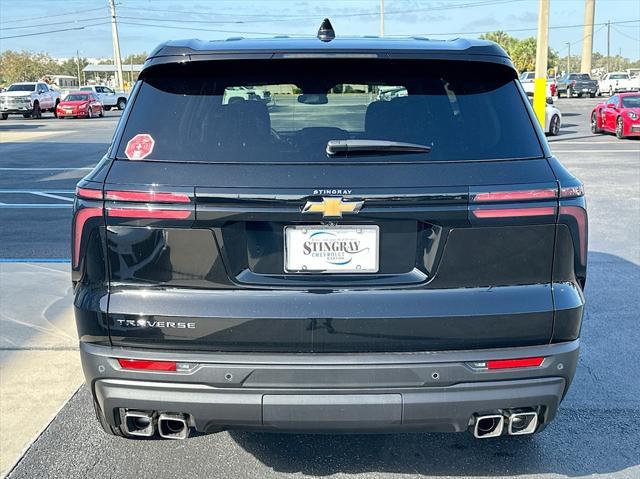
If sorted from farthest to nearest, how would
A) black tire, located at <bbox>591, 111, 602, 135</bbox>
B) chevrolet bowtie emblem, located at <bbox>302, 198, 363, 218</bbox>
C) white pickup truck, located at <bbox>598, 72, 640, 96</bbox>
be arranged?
white pickup truck, located at <bbox>598, 72, 640, 96</bbox>
black tire, located at <bbox>591, 111, 602, 135</bbox>
chevrolet bowtie emblem, located at <bbox>302, 198, 363, 218</bbox>

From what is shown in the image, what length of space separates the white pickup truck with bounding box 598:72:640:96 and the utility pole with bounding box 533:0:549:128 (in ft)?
138

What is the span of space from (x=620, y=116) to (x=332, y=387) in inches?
875

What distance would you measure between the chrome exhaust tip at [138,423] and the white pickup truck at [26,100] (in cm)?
4033

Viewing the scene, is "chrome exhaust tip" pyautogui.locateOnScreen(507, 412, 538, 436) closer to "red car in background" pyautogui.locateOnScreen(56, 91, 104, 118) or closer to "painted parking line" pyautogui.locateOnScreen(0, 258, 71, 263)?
"painted parking line" pyautogui.locateOnScreen(0, 258, 71, 263)

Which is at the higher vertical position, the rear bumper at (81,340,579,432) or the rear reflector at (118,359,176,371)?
the rear reflector at (118,359,176,371)

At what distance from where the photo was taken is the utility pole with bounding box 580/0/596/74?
70750 millimetres

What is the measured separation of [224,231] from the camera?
2.71m

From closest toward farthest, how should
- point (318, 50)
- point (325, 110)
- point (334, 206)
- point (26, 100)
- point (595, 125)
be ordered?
point (334, 206) < point (318, 50) < point (325, 110) < point (595, 125) < point (26, 100)

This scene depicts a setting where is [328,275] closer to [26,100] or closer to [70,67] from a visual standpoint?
[26,100]

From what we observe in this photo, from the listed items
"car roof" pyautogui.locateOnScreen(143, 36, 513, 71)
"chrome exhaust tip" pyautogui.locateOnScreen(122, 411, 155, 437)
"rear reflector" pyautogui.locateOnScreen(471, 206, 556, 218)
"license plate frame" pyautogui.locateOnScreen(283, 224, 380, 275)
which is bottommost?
"chrome exhaust tip" pyautogui.locateOnScreen(122, 411, 155, 437)

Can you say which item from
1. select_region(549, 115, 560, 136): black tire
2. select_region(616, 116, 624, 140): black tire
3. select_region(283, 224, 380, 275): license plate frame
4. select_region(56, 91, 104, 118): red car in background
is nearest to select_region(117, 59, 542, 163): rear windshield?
select_region(283, 224, 380, 275): license plate frame

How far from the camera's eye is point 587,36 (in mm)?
72250

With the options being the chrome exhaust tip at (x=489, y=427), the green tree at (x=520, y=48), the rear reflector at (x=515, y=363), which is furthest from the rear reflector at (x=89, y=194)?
the green tree at (x=520, y=48)

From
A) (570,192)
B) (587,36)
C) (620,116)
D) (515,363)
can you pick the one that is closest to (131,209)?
(515,363)
